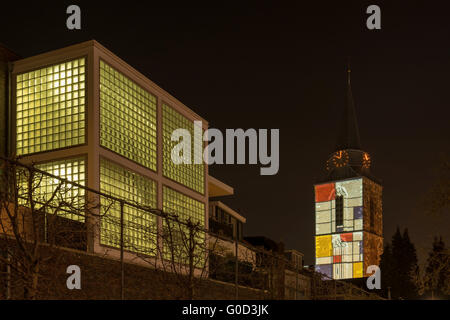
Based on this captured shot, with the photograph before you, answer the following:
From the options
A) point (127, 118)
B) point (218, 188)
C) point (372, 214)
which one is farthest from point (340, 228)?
point (127, 118)

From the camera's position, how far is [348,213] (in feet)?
484

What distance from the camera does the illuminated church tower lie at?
146 metres

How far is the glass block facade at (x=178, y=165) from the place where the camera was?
129 ft

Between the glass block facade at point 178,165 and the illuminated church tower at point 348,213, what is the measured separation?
106 m

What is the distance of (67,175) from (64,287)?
20257 millimetres

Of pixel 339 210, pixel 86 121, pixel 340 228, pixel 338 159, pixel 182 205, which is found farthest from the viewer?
pixel 338 159

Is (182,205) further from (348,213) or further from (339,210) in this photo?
(339,210)

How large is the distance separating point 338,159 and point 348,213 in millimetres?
14501

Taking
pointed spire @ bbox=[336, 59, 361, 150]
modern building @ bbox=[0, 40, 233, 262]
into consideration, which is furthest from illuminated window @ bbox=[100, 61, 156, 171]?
pointed spire @ bbox=[336, 59, 361, 150]

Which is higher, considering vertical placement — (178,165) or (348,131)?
(348,131)

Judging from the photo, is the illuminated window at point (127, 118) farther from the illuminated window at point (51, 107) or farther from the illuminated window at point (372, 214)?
the illuminated window at point (372, 214)

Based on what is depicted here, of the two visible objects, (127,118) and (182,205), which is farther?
(182,205)

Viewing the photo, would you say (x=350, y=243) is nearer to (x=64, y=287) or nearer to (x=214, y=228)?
(x=214, y=228)

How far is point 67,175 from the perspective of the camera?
31.9 m
